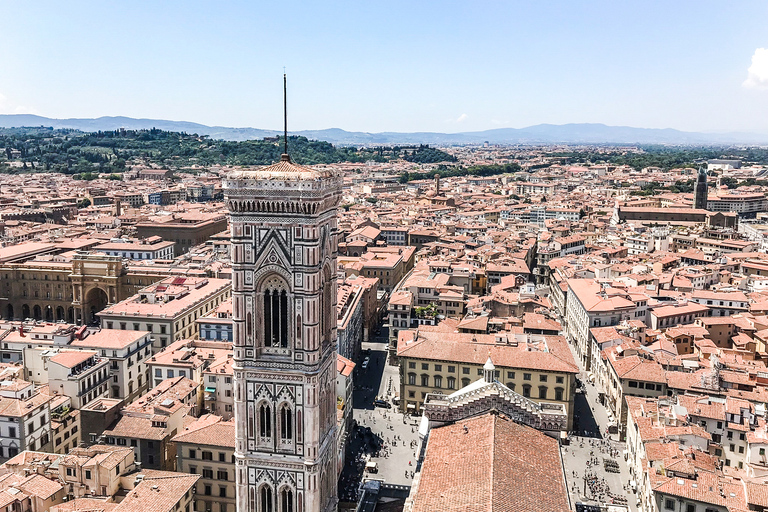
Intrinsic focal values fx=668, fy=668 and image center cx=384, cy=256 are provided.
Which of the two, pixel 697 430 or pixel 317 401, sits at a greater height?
pixel 317 401

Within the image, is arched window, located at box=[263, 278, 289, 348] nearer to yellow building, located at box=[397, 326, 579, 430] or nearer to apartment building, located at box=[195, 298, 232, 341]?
yellow building, located at box=[397, 326, 579, 430]

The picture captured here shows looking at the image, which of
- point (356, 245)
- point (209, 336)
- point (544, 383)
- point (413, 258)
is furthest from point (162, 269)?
point (544, 383)

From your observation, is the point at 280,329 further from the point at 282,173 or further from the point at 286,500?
the point at 286,500

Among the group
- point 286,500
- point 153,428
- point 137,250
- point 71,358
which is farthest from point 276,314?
point 137,250

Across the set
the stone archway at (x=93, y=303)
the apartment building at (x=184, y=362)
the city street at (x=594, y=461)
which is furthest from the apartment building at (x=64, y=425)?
the stone archway at (x=93, y=303)

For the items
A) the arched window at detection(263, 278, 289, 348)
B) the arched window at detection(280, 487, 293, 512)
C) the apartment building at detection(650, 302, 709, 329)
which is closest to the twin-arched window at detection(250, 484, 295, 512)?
the arched window at detection(280, 487, 293, 512)

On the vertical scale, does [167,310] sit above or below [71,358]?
above

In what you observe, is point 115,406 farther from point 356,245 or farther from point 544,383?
point 356,245
